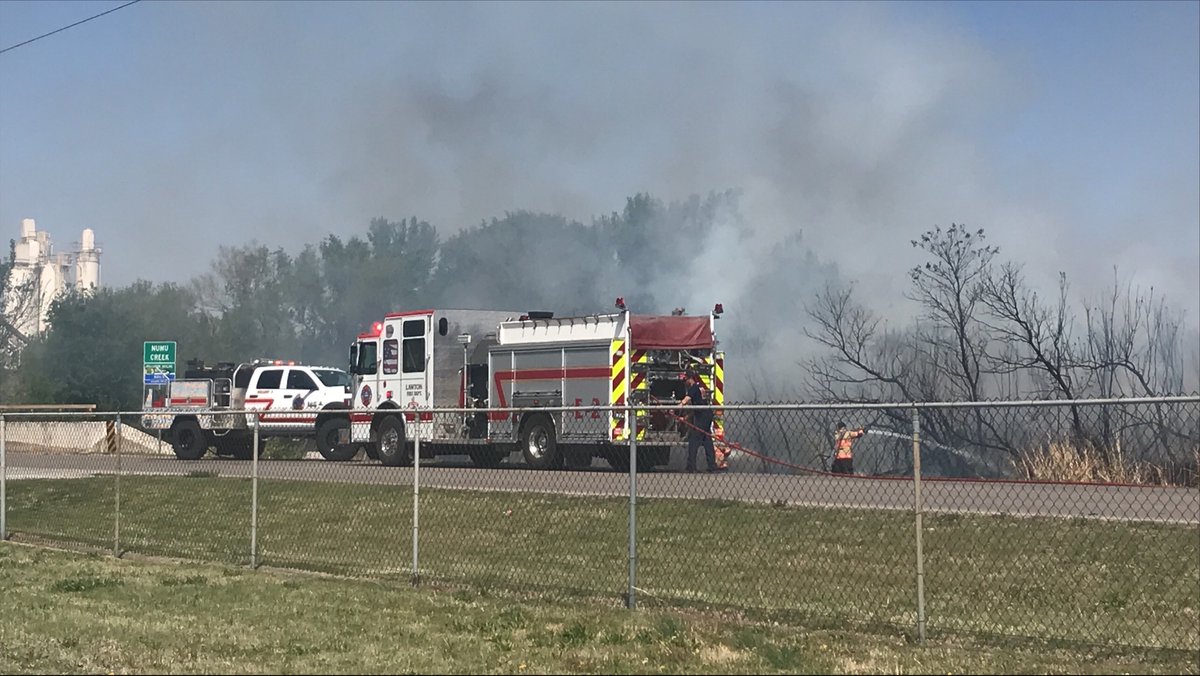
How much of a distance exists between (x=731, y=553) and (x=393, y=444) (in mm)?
15309

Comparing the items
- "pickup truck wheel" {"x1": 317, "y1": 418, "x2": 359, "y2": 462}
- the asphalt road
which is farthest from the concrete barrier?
"pickup truck wheel" {"x1": 317, "y1": 418, "x2": 359, "y2": 462}

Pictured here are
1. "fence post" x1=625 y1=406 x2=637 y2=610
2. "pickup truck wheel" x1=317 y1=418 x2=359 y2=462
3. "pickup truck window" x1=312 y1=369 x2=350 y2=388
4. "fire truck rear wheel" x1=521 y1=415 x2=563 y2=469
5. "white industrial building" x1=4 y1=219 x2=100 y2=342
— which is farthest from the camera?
"white industrial building" x1=4 y1=219 x2=100 y2=342

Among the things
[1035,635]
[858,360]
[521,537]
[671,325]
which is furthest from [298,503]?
[858,360]

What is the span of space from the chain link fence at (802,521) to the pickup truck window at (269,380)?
1452cm

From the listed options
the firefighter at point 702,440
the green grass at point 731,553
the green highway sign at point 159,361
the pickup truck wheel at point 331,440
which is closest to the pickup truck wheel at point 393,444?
the pickup truck wheel at point 331,440

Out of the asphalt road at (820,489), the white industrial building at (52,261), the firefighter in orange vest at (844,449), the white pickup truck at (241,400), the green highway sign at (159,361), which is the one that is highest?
the white industrial building at (52,261)

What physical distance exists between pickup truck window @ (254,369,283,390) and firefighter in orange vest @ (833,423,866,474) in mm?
22916

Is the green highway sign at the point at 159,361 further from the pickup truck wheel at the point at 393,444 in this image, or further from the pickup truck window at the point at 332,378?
the pickup truck wheel at the point at 393,444

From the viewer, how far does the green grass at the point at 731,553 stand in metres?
9.11

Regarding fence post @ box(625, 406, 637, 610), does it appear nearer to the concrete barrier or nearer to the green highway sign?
the concrete barrier

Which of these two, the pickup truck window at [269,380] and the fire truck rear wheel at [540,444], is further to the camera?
the pickup truck window at [269,380]

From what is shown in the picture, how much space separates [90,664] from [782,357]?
122 ft

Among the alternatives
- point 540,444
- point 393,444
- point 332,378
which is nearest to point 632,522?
point 540,444

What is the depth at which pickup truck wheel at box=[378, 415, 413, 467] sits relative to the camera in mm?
25609
